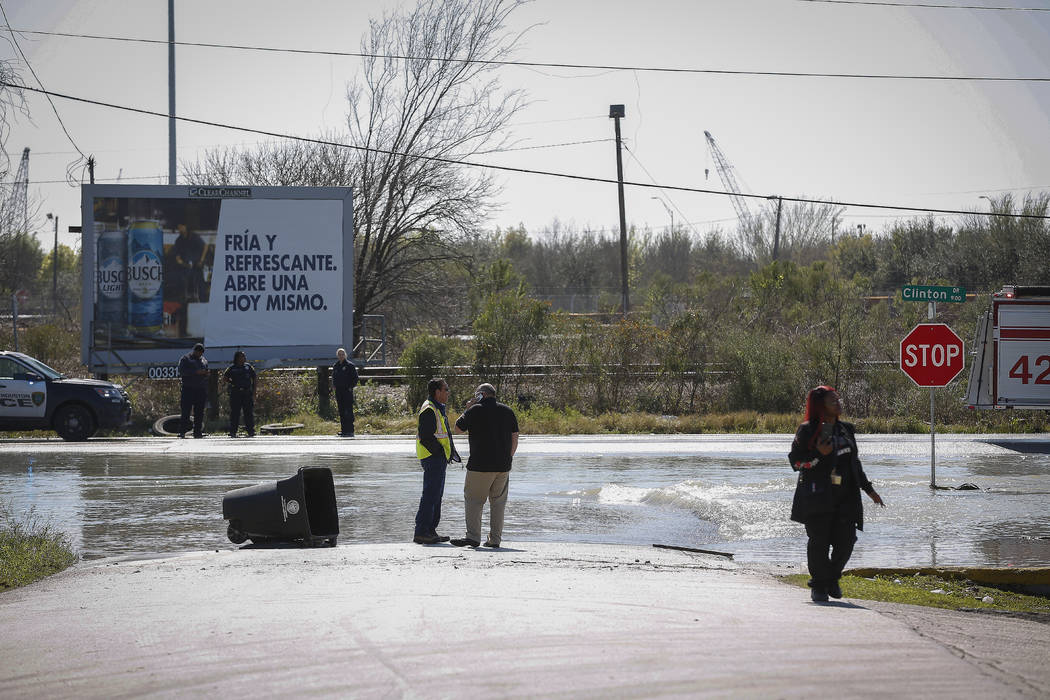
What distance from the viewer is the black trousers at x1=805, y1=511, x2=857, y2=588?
847 centimetres

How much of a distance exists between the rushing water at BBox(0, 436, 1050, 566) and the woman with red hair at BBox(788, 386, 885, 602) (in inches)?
90.0

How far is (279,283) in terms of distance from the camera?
28.7 m

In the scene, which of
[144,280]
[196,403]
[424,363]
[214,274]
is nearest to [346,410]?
[196,403]

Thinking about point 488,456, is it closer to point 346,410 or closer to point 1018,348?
point 346,410

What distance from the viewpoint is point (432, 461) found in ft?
37.6

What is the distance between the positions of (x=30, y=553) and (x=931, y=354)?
13.3m

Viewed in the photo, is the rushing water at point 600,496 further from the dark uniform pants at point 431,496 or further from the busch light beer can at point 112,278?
the busch light beer can at point 112,278

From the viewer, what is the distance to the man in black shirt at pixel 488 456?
35.9 ft

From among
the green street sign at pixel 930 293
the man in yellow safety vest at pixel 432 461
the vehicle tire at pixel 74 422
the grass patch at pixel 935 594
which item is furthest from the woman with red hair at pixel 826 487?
the vehicle tire at pixel 74 422

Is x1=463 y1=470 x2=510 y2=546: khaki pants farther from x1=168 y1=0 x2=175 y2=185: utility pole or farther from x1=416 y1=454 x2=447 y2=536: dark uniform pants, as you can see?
x1=168 y1=0 x2=175 y2=185: utility pole

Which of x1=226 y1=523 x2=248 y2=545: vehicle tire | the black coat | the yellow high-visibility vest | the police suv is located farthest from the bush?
the black coat

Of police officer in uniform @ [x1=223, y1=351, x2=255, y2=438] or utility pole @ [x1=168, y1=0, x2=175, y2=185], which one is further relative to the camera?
utility pole @ [x1=168, y1=0, x2=175, y2=185]

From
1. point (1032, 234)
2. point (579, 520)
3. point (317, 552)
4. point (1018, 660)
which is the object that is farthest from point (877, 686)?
point (1032, 234)

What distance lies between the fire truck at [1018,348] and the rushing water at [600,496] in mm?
1036
